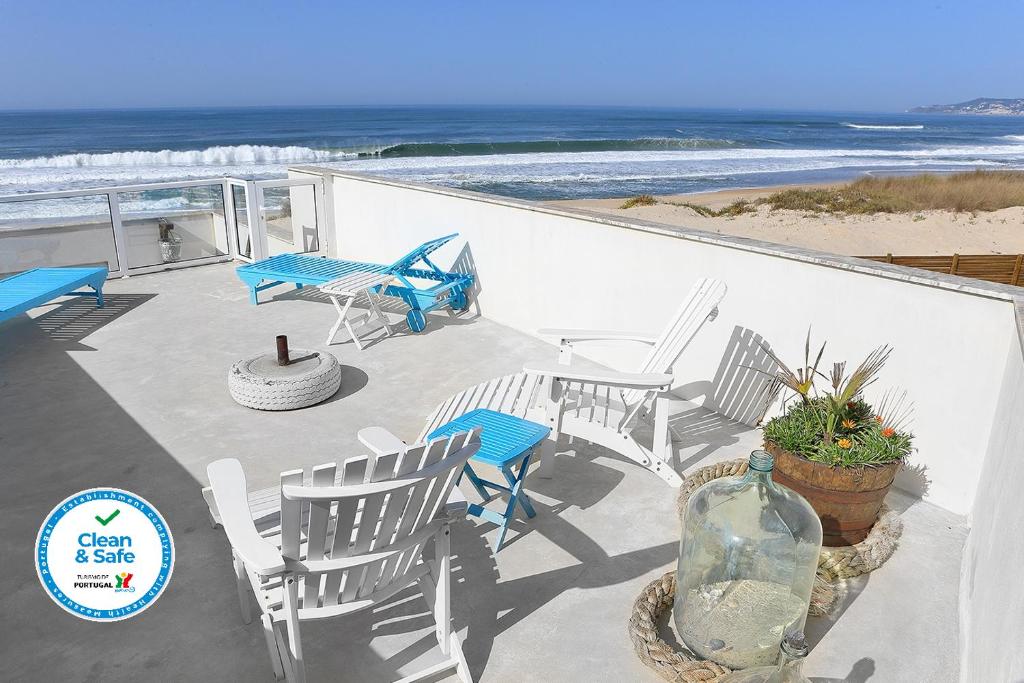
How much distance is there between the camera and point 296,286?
7.05 metres

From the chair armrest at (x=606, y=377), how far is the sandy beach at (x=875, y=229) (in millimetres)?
9785

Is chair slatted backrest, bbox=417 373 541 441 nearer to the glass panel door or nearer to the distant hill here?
the glass panel door

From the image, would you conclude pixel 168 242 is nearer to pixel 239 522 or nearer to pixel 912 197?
pixel 239 522

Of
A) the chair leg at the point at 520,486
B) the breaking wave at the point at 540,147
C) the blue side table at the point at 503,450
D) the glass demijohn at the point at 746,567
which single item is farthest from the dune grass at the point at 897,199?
the breaking wave at the point at 540,147

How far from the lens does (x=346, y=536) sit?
6.09 ft

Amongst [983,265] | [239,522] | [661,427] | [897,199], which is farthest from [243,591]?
[897,199]

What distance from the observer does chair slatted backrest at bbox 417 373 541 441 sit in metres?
3.38

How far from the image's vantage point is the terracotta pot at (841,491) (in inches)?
108

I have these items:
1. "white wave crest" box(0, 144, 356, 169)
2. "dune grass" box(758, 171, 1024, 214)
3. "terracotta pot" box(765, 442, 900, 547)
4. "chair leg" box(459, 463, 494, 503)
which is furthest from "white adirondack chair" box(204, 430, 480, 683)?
"white wave crest" box(0, 144, 356, 169)

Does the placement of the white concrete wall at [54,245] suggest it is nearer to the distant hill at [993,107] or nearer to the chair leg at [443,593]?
the chair leg at [443,593]

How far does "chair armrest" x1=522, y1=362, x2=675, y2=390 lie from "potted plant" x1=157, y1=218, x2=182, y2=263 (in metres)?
5.99

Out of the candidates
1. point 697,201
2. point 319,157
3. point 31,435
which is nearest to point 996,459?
point 31,435

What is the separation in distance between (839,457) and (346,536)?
206 centimetres

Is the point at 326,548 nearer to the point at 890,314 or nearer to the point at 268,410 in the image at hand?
the point at 268,410
